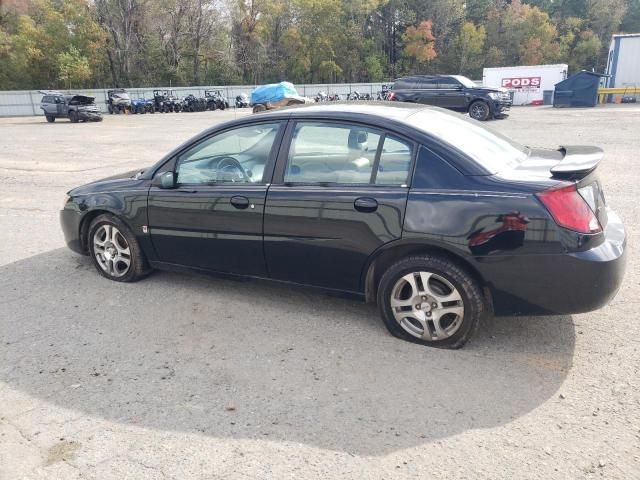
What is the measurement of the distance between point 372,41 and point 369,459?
2778 inches

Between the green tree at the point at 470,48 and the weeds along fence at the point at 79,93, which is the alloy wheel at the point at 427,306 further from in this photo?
the green tree at the point at 470,48

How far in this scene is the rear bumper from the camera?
302 centimetres

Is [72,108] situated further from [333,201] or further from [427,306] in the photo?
[427,306]

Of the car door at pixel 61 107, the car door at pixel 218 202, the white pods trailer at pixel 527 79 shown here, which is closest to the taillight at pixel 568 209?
the car door at pixel 218 202

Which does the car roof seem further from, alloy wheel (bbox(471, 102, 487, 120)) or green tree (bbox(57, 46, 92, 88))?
green tree (bbox(57, 46, 92, 88))

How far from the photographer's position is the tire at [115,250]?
4.60m

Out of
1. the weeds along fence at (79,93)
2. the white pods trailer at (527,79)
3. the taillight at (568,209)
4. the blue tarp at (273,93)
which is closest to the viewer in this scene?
the taillight at (568,209)

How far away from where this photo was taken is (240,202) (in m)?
3.92

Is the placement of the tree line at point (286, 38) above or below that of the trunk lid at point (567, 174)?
above

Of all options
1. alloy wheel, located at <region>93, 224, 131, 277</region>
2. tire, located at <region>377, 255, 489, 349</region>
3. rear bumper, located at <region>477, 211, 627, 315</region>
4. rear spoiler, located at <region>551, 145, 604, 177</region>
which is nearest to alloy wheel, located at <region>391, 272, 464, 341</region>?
tire, located at <region>377, 255, 489, 349</region>

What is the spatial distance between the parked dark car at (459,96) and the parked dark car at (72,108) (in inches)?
658

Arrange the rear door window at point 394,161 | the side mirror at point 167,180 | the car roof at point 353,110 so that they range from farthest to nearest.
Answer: the side mirror at point 167,180 → the car roof at point 353,110 → the rear door window at point 394,161

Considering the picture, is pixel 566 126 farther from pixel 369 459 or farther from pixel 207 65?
pixel 207 65

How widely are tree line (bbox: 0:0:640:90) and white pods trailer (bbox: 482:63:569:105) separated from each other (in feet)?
106
